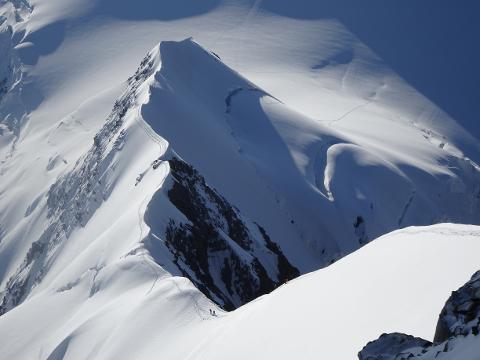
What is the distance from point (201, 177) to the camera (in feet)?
204

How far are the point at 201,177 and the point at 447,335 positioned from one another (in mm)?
46656

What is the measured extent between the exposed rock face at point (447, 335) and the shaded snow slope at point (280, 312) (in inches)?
169

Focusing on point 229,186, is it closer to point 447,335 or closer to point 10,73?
point 447,335

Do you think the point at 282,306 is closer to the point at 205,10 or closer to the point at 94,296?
the point at 94,296

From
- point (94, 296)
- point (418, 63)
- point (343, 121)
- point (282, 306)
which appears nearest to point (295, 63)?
point (418, 63)

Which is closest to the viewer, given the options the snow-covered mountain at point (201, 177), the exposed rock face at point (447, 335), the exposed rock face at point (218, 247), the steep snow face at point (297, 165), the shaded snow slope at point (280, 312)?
the exposed rock face at point (447, 335)

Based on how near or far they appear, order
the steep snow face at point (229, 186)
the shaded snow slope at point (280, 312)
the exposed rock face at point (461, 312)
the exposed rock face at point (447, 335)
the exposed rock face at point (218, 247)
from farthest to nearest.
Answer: the steep snow face at point (229, 186), the exposed rock face at point (218, 247), the shaded snow slope at point (280, 312), the exposed rock face at point (461, 312), the exposed rock face at point (447, 335)

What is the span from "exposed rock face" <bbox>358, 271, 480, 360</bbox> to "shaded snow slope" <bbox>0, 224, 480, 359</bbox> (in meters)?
4.30

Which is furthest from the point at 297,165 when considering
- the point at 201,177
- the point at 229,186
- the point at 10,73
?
the point at 10,73

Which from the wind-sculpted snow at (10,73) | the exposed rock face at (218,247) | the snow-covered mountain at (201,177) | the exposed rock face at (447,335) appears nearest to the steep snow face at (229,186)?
the exposed rock face at (218,247)

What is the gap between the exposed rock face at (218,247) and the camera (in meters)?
49.5

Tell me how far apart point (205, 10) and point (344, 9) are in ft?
95.3

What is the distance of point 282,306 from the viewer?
29.8 m

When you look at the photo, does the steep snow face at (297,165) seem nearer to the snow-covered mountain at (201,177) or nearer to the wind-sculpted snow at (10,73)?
the snow-covered mountain at (201,177)
